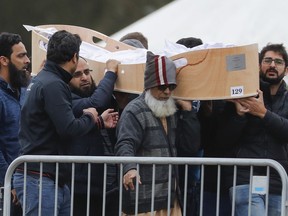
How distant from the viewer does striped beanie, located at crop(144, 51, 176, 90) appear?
28.2 feet

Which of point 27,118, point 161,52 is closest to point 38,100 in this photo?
point 27,118

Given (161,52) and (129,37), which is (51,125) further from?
(129,37)

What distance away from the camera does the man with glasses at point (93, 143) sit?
895 centimetres

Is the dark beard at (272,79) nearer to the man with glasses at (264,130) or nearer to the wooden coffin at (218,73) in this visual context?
the man with glasses at (264,130)

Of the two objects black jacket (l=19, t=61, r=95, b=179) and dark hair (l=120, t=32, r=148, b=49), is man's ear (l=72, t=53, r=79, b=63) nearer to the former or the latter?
black jacket (l=19, t=61, r=95, b=179)

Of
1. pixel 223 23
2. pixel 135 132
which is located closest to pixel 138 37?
pixel 223 23

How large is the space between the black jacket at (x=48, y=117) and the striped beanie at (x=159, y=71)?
0.53 metres

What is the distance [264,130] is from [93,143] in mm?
1240

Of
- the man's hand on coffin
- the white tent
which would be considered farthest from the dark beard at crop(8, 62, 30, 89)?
the white tent

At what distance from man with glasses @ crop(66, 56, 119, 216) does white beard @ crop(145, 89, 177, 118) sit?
364 mm

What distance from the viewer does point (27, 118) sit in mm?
8523

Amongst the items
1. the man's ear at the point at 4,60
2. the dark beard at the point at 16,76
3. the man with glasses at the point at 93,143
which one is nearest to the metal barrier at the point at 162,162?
the man with glasses at the point at 93,143

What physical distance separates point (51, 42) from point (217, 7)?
12.1 ft

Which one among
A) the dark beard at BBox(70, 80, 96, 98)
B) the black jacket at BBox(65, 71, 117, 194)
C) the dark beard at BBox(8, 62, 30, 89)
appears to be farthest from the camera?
the dark beard at BBox(8, 62, 30, 89)
